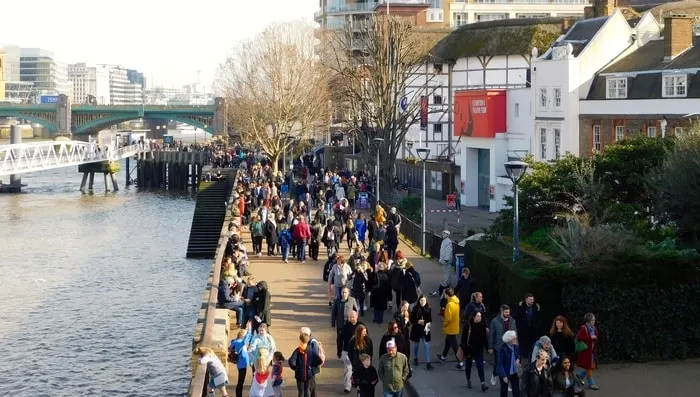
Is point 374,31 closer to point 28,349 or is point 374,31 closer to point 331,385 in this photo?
point 28,349

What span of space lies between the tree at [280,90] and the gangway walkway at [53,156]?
1529cm

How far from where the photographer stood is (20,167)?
84.8 m

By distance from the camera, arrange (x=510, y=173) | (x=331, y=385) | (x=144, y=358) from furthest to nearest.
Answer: (x=144, y=358) < (x=510, y=173) < (x=331, y=385)

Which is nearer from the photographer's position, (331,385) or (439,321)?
(331,385)

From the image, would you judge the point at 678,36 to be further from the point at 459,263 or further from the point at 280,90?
the point at 280,90

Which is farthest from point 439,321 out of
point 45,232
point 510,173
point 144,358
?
point 45,232

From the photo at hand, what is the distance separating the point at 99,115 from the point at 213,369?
133m

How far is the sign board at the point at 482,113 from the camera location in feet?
175

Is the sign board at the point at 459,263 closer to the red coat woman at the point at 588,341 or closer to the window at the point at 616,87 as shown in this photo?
the red coat woman at the point at 588,341

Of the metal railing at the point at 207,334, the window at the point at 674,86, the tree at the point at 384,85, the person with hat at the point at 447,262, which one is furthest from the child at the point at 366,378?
the tree at the point at 384,85

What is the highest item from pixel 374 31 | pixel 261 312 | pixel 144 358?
pixel 374 31

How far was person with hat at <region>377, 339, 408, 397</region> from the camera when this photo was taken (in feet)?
56.4

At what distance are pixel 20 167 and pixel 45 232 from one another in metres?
22.4

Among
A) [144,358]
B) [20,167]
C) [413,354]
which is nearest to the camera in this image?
[413,354]
